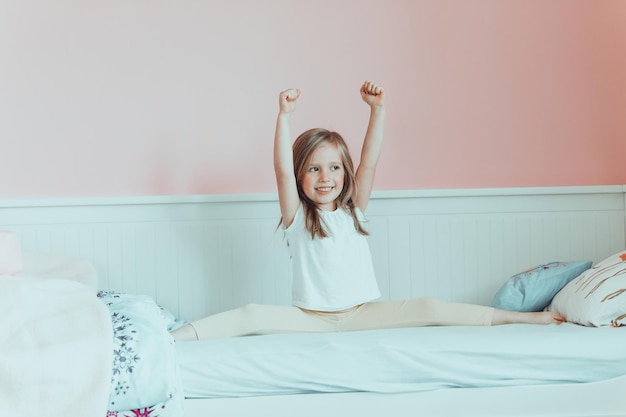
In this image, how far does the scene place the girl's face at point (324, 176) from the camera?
177 cm

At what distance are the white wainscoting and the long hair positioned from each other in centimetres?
28

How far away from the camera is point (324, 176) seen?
1.76 meters

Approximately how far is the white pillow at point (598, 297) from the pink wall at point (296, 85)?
516 millimetres

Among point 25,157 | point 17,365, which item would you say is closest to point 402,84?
point 25,157

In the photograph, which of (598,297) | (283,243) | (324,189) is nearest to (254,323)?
(324,189)

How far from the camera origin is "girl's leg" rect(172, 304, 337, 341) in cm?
158

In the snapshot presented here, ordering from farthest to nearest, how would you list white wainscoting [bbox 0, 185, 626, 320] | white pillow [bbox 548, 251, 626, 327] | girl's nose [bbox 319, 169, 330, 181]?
white wainscoting [bbox 0, 185, 626, 320], girl's nose [bbox 319, 169, 330, 181], white pillow [bbox 548, 251, 626, 327]

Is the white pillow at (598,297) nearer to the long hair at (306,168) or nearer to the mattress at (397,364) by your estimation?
the mattress at (397,364)

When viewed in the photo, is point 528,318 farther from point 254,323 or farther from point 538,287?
point 254,323

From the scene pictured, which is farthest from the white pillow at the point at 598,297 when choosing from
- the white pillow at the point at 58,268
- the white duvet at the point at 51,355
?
the white pillow at the point at 58,268

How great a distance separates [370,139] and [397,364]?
0.65m

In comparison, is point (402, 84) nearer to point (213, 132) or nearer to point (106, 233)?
point (213, 132)

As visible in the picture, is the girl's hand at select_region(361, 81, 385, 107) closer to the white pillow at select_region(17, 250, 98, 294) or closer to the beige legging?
the beige legging

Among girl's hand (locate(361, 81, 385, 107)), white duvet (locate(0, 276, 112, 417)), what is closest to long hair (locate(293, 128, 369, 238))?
girl's hand (locate(361, 81, 385, 107))
